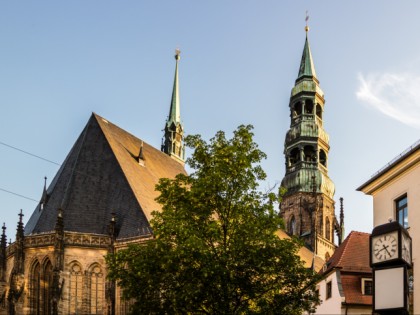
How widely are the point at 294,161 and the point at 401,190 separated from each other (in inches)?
1632

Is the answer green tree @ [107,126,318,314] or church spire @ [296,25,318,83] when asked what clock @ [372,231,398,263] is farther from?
church spire @ [296,25,318,83]

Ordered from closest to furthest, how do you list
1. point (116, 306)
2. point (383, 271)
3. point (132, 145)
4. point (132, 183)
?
point (383, 271), point (116, 306), point (132, 183), point (132, 145)

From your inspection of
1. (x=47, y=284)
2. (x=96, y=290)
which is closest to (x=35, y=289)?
(x=47, y=284)

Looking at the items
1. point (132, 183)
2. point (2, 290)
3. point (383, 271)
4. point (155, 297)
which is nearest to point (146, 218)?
point (132, 183)

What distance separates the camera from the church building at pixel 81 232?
3162 cm

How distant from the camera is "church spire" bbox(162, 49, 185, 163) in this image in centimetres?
6016

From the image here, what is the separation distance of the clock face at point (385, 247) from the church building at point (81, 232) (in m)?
25.9

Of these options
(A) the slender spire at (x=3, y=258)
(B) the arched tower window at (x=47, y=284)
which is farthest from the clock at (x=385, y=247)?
(A) the slender spire at (x=3, y=258)

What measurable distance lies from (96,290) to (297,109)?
31387 millimetres

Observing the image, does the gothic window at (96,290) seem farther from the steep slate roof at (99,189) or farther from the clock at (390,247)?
the clock at (390,247)

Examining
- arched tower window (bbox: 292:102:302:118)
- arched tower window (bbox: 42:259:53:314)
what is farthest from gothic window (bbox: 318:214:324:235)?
arched tower window (bbox: 42:259:53:314)

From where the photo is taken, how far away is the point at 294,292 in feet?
62.2

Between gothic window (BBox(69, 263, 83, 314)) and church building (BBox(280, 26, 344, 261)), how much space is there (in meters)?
28.0

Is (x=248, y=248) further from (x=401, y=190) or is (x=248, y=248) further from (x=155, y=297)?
(x=401, y=190)
